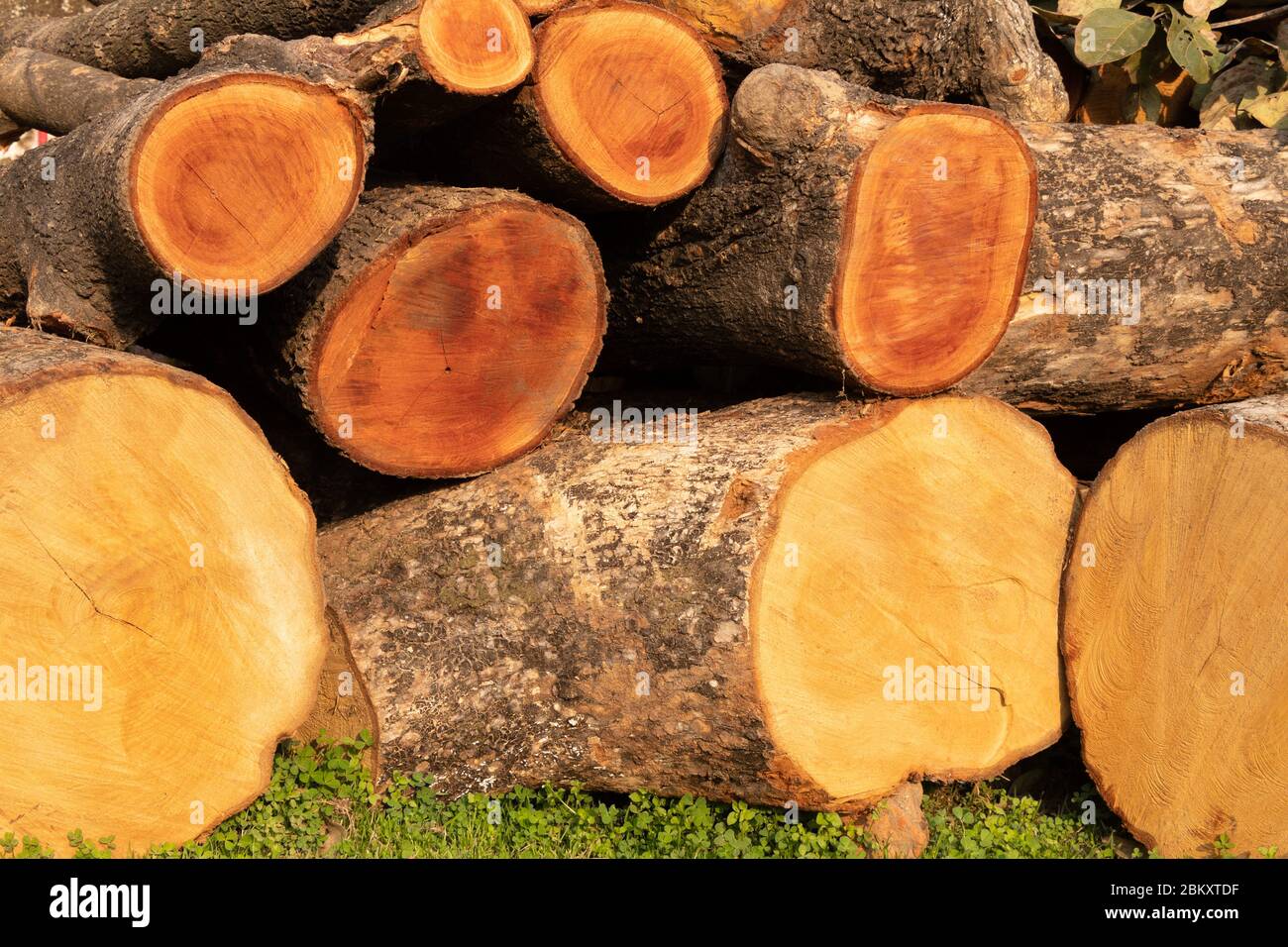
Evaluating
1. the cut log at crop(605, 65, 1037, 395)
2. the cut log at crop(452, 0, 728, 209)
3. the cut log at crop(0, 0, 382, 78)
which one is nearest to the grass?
the cut log at crop(605, 65, 1037, 395)

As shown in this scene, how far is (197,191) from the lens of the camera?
8.89 ft

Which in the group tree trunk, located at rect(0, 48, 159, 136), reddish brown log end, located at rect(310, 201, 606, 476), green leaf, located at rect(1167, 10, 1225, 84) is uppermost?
green leaf, located at rect(1167, 10, 1225, 84)

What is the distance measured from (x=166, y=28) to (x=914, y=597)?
A: 10.1 feet

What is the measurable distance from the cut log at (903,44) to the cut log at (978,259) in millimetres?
262

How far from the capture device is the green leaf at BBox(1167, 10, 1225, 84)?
4.31 meters

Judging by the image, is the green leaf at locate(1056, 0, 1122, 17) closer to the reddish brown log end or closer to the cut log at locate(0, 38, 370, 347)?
the reddish brown log end

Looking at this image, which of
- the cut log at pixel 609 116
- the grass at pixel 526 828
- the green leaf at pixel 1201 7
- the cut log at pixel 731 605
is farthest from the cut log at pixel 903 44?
the grass at pixel 526 828

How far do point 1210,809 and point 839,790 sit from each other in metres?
0.90

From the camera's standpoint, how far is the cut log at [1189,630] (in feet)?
9.92

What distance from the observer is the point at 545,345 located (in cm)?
337

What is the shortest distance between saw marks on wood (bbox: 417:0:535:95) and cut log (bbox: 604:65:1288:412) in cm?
59

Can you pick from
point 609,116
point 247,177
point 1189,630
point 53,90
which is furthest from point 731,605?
point 53,90

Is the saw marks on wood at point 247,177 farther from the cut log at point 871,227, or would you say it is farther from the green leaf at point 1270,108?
the green leaf at point 1270,108
